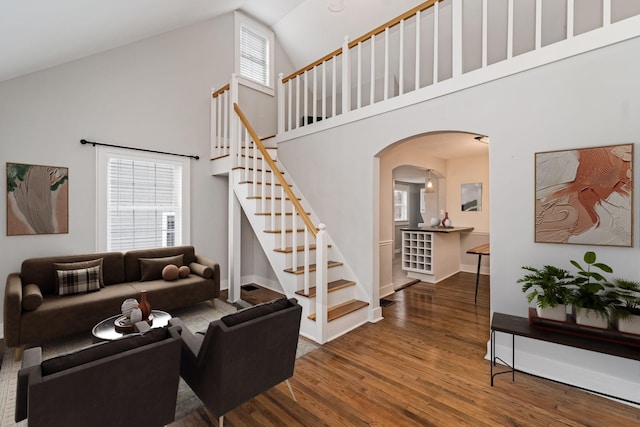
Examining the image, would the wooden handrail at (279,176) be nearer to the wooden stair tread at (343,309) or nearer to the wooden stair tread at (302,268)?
the wooden stair tread at (302,268)

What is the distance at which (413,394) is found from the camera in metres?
2.22

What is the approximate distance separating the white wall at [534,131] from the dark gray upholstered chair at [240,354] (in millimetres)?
2012

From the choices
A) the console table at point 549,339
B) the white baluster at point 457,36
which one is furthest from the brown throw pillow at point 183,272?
the white baluster at point 457,36

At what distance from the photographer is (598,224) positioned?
2.22 metres

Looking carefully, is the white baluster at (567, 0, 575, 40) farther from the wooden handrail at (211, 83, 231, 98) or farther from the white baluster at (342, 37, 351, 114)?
the wooden handrail at (211, 83, 231, 98)

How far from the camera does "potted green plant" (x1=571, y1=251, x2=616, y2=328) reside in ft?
6.74

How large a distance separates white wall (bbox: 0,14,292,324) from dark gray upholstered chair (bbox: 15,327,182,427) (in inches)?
110

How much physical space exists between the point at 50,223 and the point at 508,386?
5.01 metres

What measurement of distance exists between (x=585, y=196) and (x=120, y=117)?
5245 millimetres

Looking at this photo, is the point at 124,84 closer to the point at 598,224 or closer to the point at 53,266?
the point at 53,266

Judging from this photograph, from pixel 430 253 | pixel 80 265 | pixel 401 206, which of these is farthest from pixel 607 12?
pixel 401 206

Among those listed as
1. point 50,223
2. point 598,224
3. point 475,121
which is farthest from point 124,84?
point 598,224

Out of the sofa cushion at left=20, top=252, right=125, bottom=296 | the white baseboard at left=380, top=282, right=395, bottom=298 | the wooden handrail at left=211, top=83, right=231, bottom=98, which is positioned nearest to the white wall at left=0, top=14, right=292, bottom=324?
the wooden handrail at left=211, top=83, right=231, bottom=98

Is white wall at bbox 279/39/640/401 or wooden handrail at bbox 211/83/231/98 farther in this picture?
wooden handrail at bbox 211/83/231/98
